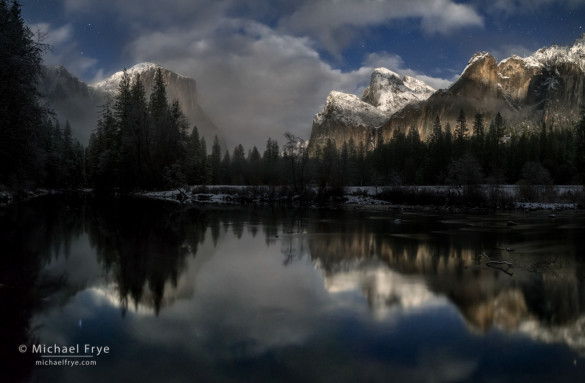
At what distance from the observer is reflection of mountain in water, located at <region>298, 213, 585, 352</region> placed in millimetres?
7488

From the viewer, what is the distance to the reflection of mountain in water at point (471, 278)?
24.6 ft

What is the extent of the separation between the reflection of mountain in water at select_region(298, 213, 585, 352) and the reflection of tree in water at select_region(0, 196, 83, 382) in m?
6.29

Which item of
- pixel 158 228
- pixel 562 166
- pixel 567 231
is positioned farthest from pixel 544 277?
pixel 562 166

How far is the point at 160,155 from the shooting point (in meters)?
63.8

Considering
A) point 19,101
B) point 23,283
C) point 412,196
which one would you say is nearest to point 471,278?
point 23,283

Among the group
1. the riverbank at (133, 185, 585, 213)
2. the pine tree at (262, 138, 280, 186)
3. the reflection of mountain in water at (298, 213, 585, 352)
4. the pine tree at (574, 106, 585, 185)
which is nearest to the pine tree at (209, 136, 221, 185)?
the pine tree at (262, 138, 280, 186)

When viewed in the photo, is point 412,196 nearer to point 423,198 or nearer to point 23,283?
point 423,198

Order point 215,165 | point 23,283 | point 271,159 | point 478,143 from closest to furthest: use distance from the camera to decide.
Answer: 1. point 23,283
2. point 478,143
3. point 215,165
4. point 271,159

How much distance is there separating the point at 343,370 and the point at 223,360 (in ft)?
5.80

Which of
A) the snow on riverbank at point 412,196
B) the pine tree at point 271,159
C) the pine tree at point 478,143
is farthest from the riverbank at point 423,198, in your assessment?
the pine tree at point 271,159

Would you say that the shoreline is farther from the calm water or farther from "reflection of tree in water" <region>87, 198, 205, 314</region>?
the calm water

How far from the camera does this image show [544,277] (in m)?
10.7

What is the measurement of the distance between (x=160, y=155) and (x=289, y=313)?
6132 cm

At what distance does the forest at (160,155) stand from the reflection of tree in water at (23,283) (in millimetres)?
5978
